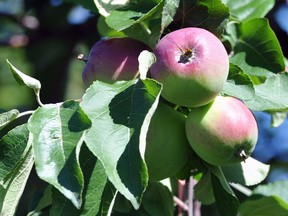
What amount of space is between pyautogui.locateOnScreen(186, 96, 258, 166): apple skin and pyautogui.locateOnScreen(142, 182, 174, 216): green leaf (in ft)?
0.59

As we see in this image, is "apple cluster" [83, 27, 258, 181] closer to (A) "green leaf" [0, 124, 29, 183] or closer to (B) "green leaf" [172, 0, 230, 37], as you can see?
(B) "green leaf" [172, 0, 230, 37]

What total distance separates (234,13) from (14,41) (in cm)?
149

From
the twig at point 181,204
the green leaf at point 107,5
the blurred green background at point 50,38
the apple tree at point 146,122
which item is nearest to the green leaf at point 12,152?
the apple tree at point 146,122

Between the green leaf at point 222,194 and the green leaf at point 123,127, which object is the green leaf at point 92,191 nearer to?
the green leaf at point 123,127

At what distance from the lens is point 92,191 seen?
1.05 m

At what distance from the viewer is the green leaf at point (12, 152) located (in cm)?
106

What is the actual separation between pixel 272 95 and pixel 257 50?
205 millimetres

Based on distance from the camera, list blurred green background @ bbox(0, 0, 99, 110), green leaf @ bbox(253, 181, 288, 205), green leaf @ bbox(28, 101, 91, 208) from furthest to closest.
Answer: blurred green background @ bbox(0, 0, 99, 110), green leaf @ bbox(253, 181, 288, 205), green leaf @ bbox(28, 101, 91, 208)

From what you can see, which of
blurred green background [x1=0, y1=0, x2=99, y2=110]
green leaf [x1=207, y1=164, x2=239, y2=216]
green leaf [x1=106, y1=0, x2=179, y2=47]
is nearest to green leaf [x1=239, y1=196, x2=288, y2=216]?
green leaf [x1=207, y1=164, x2=239, y2=216]

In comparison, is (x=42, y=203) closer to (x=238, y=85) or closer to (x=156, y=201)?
(x=156, y=201)

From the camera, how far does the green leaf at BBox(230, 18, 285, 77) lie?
1369 millimetres

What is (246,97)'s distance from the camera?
116cm

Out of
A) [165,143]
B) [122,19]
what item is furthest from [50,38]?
[165,143]

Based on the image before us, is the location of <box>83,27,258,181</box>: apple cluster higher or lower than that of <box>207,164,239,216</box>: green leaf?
higher
